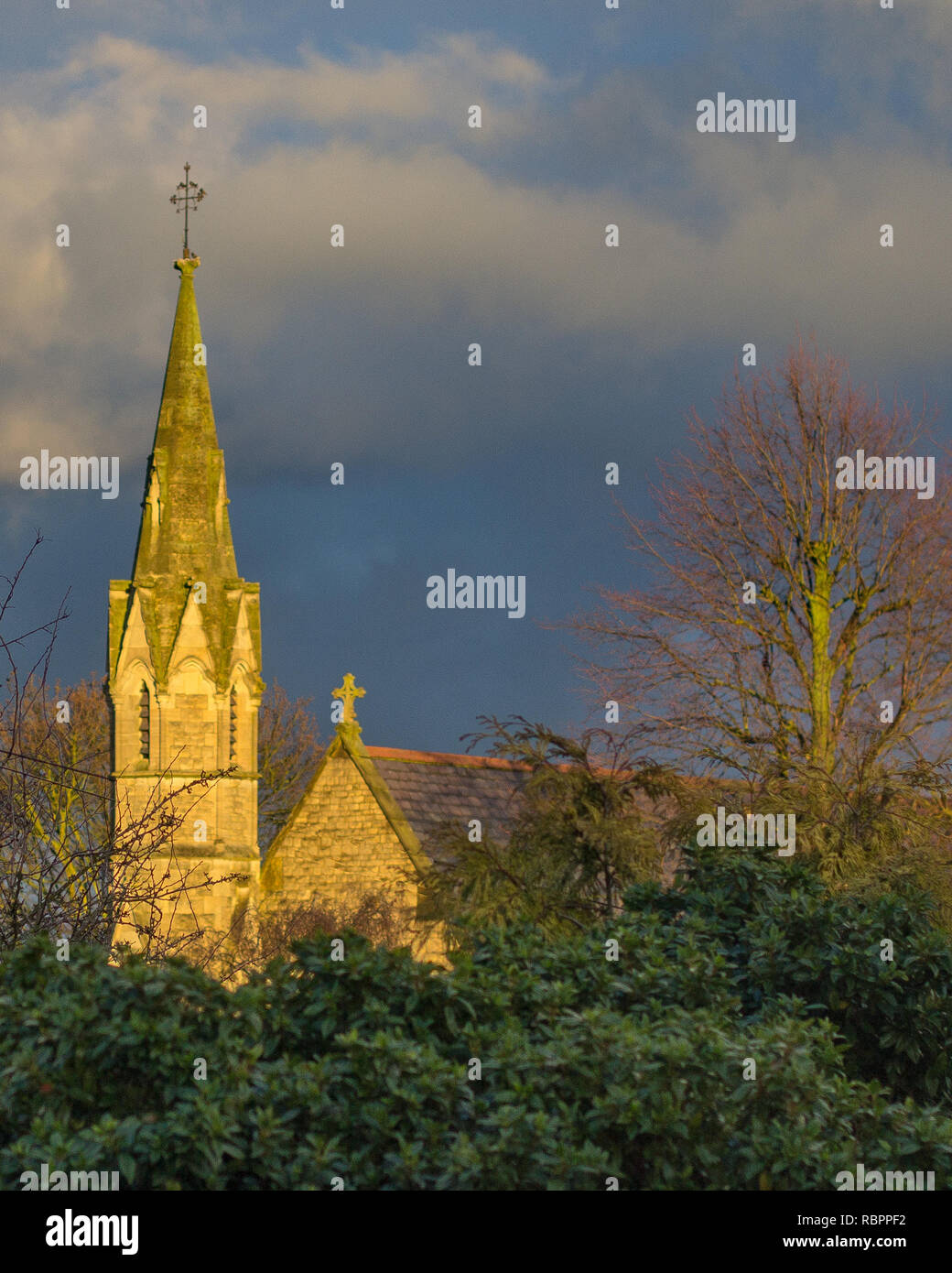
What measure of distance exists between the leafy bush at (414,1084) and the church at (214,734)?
23171 mm

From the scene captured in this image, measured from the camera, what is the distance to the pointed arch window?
110 ft

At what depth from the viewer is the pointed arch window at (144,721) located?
33531 millimetres

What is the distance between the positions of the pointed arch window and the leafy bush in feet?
88.5

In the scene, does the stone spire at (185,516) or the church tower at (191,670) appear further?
the stone spire at (185,516)

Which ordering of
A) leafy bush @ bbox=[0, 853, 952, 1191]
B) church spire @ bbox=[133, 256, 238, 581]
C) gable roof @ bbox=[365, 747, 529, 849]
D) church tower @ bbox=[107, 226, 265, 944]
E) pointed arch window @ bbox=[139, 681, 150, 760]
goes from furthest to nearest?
church spire @ bbox=[133, 256, 238, 581]
pointed arch window @ bbox=[139, 681, 150, 760]
church tower @ bbox=[107, 226, 265, 944]
gable roof @ bbox=[365, 747, 529, 849]
leafy bush @ bbox=[0, 853, 952, 1191]

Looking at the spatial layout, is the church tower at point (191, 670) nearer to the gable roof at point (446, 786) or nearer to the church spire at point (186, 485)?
the church spire at point (186, 485)

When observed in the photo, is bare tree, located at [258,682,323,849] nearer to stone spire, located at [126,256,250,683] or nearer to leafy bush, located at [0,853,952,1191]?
stone spire, located at [126,256,250,683]

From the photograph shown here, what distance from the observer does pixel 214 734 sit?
3338cm

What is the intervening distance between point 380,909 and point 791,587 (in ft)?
29.4

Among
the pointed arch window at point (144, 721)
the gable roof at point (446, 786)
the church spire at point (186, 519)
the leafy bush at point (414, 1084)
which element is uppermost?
the church spire at point (186, 519)

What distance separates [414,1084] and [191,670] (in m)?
28.3

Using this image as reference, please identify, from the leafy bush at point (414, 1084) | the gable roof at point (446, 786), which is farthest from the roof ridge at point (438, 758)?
the leafy bush at point (414, 1084)

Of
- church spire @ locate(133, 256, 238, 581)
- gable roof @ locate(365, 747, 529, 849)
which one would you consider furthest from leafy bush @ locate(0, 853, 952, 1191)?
Answer: church spire @ locate(133, 256, 238, 581)
